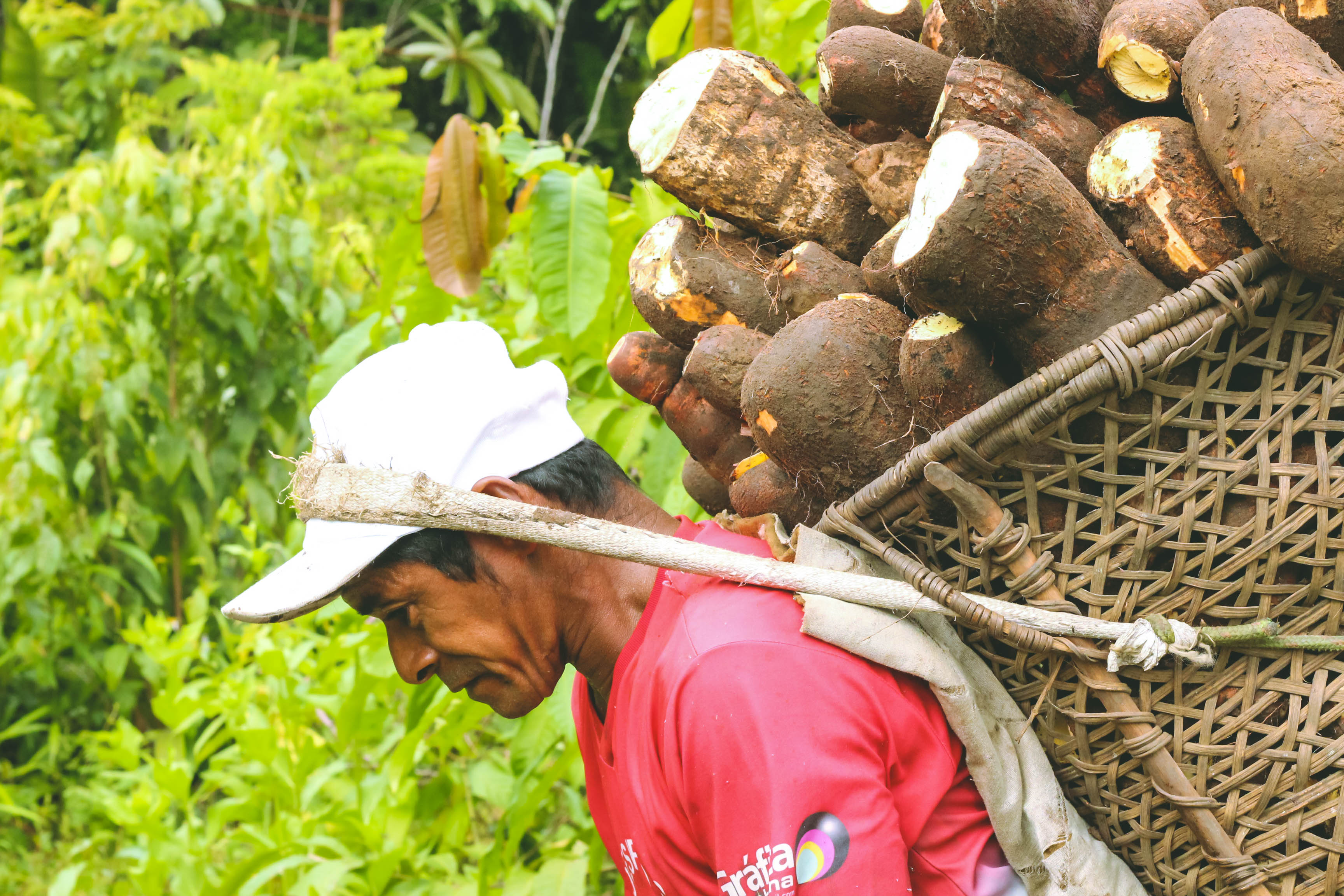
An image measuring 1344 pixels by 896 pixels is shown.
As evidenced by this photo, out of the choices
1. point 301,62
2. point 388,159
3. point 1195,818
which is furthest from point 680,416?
point 301,62

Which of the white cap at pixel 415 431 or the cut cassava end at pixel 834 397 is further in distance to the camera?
the white cap at pixel 415 431

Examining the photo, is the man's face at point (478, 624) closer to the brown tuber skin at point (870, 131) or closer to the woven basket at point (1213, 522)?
the woven basket at point (1213, 522)

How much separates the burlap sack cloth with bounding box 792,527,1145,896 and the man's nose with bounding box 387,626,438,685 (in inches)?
20.5

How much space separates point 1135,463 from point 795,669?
15.5 inches

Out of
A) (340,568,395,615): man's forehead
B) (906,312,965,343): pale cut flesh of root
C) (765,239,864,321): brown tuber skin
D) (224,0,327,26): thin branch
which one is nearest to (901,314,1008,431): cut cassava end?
(906,312,965,343): pale cut flesh of root

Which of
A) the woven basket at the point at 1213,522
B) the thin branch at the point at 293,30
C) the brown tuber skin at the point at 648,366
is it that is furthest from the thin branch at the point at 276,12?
the woven basket at the point at 1213,522

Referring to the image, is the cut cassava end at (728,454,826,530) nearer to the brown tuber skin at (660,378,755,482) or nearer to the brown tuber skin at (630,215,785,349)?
the brown tuber skin at (660,378,755,482)

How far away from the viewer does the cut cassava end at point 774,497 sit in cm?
125

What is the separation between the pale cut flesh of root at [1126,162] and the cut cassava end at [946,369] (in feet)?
0.68

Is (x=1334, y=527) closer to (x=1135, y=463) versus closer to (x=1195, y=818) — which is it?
(x=1135, y=463)

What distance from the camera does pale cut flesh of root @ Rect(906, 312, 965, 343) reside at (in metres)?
1.06

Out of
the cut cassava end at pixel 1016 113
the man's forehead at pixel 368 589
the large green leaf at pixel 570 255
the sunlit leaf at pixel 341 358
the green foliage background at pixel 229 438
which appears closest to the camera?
the cut cassava end at pixel 1016 113

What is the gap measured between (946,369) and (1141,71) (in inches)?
15.7

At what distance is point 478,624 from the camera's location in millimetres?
1292
